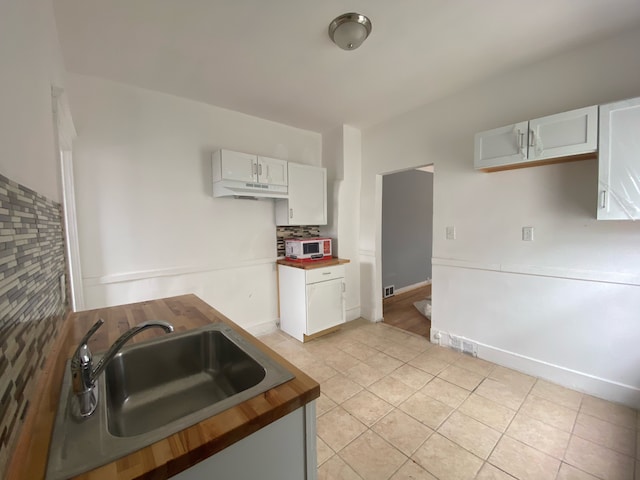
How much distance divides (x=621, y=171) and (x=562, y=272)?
2.57 ft

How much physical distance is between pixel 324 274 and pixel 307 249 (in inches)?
13.7

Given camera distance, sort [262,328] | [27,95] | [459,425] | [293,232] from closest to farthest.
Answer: [27,95]
[459,425]
[262,328]
[293,232]

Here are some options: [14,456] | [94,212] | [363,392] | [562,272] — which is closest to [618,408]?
[562,272]

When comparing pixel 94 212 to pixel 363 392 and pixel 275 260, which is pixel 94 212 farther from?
pixel 363 392

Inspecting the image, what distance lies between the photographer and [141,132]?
2.33 metres

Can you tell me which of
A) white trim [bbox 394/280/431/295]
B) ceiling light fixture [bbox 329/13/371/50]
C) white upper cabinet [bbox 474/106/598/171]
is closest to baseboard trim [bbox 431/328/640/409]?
white upper cabinet [bbox 474/106/598/171]

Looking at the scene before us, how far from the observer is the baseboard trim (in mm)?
1854

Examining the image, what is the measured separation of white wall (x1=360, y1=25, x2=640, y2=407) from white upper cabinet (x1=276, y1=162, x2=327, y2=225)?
3.66 ft

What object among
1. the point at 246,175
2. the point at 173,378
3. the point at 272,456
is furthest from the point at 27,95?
the point at 246,175

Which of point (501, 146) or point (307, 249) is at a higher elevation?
point (501, 146)

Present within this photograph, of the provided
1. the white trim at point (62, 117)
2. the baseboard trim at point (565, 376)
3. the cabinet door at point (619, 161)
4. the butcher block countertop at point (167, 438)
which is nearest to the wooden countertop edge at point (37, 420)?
the butcher block countertop at point (167, 438)

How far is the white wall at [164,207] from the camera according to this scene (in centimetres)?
214

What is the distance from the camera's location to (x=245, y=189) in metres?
2.63

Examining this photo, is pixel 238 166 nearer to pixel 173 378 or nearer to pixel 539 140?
pixel 173 378
